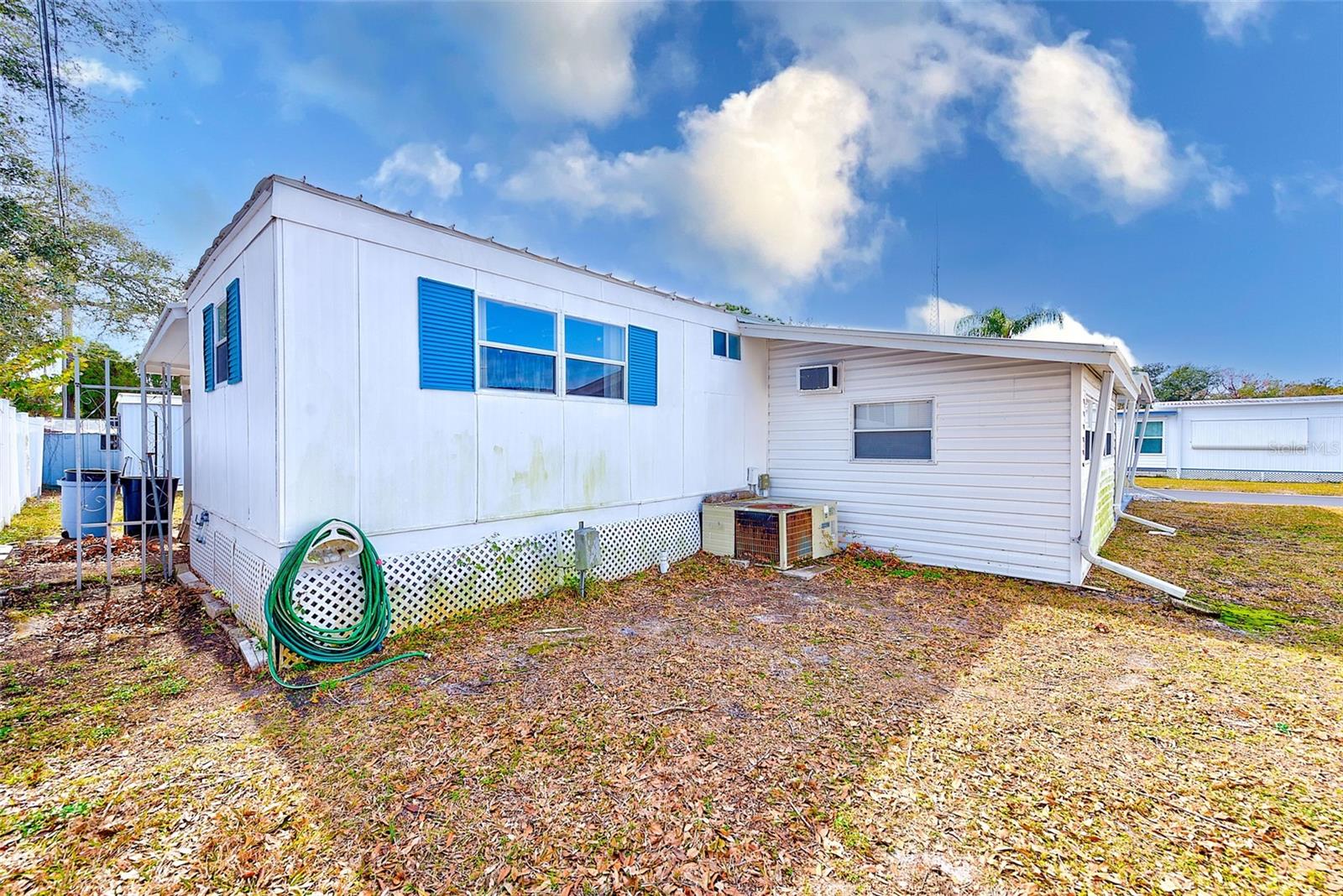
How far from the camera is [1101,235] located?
1661 cm

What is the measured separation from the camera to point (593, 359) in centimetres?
646

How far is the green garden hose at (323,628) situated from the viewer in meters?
3.99

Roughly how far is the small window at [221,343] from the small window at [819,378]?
280 inches

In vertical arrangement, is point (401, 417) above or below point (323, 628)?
above

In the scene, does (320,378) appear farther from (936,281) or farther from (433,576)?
(936,281)

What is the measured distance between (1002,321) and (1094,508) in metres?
10.6

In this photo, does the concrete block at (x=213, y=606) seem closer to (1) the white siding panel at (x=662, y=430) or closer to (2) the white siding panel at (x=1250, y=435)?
(1) the white siding panel at (x=662, y=430)

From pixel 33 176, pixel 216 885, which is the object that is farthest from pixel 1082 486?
pixel 33 176

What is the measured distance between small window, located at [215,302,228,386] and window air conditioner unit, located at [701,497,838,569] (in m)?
5.80

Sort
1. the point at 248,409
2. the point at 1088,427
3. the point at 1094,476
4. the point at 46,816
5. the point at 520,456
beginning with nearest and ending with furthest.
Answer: the point at 46,816 < the point at 248,409 < the point at 520,456 < the point at 1094,476 < the point at 1088,427

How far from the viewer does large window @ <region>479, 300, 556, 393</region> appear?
5461 millimetres

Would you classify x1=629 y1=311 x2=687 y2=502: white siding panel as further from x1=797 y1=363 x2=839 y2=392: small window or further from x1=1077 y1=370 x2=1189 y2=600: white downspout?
x1=1077 y1=370 x2=1189 y2=600: white downspout

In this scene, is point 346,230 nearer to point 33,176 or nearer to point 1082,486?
point 1082,486

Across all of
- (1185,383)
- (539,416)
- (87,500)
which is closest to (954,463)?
(539,416)
